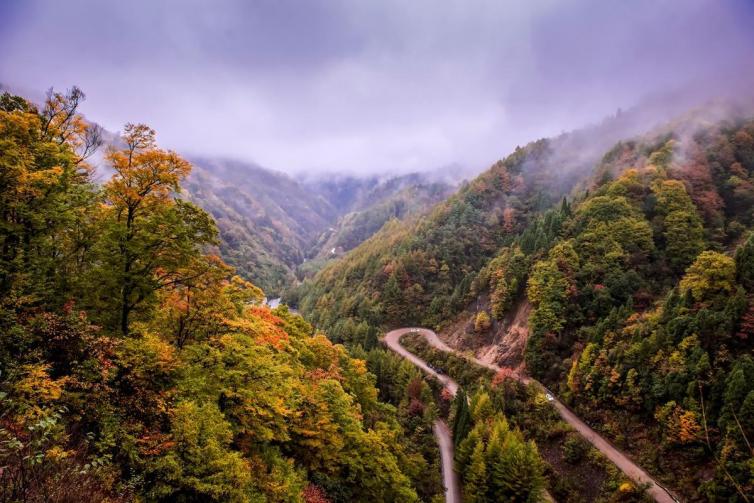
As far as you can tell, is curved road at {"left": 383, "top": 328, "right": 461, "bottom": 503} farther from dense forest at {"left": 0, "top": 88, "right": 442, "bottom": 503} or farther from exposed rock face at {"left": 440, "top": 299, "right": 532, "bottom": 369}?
dense forest at {"left": 0, "top": 88, "right": 442, "bottom": 503}

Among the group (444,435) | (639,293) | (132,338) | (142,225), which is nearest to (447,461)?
(444,435)

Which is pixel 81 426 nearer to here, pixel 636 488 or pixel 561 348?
pixel 636 488

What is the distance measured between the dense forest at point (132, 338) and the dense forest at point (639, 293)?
38975mm

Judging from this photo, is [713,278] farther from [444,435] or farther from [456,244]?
[456,244]

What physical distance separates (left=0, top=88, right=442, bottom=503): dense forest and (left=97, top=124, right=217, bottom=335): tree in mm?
83

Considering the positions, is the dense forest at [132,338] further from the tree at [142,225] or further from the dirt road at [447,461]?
the dirt road at [447,461]

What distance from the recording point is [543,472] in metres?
48.3

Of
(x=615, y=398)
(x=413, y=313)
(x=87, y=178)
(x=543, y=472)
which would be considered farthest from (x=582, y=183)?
(x=87, y=178)

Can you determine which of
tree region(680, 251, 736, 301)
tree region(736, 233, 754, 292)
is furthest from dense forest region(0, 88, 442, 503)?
tree region(736, 233, 754, 292)

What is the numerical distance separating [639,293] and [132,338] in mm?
70513

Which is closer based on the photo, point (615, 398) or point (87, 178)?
point (87, 178)

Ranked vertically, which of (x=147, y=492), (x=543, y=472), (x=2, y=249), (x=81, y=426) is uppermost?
(x=2, y=249)

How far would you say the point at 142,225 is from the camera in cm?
2189

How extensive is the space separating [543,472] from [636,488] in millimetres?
10235
